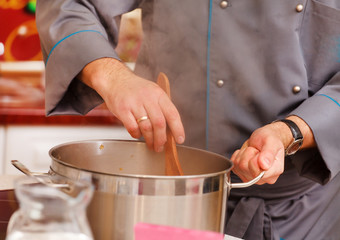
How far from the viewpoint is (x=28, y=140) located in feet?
6.04

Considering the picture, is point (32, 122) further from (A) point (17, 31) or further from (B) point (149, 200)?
(B) point (149, 200)

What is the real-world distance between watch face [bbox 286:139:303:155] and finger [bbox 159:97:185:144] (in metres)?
0.27

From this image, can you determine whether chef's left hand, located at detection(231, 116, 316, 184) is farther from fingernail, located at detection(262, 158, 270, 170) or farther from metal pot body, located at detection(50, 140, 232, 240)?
metal pot body, located at detection(50, 140, 232, 240)

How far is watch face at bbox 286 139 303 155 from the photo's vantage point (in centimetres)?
90

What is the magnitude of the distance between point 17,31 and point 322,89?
1829 millimetres

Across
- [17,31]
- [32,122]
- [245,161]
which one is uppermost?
[245,161]

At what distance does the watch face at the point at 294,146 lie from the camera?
90 centimetres

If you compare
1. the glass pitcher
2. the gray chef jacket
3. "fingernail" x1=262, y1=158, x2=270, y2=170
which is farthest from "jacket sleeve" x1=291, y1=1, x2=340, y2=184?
the glass pitcher

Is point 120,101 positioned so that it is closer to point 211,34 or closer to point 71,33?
point 71,33

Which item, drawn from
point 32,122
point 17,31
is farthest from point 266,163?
point 17,31

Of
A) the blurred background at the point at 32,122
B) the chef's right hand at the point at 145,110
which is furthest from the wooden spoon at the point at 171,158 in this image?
the blurred background at the point at 32,122

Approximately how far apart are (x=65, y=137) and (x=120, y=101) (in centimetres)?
117

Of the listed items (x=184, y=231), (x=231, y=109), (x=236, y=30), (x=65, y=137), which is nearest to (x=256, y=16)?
(x=236, y=30)

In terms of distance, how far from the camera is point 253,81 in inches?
40.0
